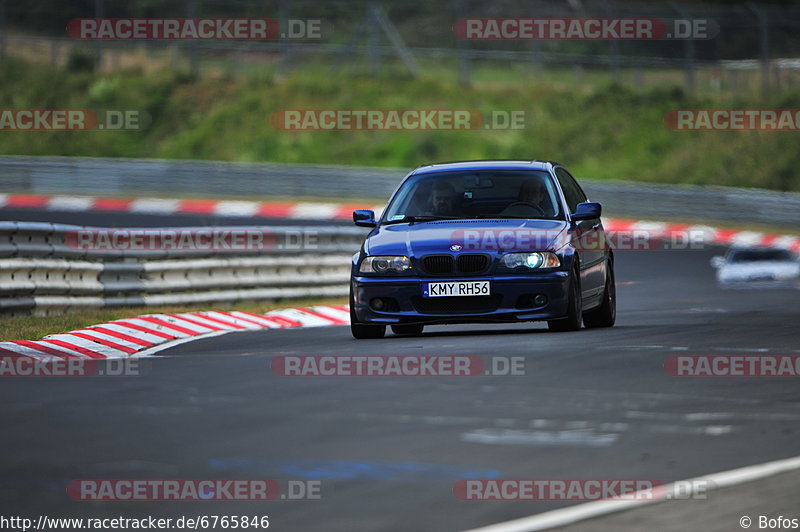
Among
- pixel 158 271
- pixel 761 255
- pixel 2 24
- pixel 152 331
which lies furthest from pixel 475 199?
pixel 2 24

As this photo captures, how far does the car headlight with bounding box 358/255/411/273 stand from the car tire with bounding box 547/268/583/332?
4.36 ft

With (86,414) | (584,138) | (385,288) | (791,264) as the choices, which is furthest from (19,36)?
(86,414)

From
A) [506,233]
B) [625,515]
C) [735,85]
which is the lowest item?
[625,515]

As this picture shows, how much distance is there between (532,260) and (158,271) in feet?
20.5

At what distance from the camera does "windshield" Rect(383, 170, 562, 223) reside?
13141 mm

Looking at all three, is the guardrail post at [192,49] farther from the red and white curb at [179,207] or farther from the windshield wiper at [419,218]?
the windshield wiper at [419,218]

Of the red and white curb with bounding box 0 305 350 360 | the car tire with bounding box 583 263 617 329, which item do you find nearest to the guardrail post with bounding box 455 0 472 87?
the red and white curb with bounding box 0 305 350 360

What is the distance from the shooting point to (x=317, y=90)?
168ft

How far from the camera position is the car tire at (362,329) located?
12.7 metres

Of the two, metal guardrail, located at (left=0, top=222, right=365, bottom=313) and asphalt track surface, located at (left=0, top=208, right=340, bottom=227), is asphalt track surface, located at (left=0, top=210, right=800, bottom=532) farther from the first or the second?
asphalt track surface, located at (left=0, top=208, right=340, bottom=227)

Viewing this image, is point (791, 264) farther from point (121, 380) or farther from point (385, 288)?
point (121, 380)

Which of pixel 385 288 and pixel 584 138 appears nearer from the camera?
pixel 385 288

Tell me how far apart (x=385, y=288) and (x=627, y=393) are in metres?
3.83

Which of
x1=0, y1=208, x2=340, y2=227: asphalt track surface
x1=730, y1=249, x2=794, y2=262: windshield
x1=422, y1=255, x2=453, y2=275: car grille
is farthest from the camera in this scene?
x1=0, y1=208, x2=340, y2=227: asphalt track surface
